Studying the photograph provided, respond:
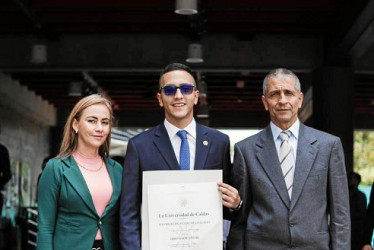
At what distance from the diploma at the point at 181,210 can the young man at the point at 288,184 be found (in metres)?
0.16

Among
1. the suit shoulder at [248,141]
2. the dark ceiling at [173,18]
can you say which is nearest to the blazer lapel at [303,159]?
the suit shoulder at [248,141]

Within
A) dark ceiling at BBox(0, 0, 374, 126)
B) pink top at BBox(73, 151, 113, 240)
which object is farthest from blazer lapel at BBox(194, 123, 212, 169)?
dark ceiling at BBox(0, 0, 374, 126)

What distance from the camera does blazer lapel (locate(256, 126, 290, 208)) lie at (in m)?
4.16

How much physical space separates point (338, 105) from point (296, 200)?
10.1 metres

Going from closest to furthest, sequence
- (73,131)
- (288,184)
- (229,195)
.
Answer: (229,195) → (288,184) → (73,131)

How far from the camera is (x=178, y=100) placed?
424 centimetres

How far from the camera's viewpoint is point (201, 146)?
169 inches

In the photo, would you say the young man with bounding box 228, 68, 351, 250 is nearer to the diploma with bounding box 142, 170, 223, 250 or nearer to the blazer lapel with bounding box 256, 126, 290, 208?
the blazer lapel with bounding box 256, 126, 290, 208

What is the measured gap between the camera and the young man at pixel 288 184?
4.14 meters

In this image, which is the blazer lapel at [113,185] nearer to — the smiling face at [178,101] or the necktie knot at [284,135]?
the smiling face at [178,101]

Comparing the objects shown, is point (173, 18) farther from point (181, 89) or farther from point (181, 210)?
point (181, 210)

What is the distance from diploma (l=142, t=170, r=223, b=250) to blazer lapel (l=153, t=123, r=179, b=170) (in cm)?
16

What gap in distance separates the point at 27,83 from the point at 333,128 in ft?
30.5

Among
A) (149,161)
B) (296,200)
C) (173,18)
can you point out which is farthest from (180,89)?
(173,18)
